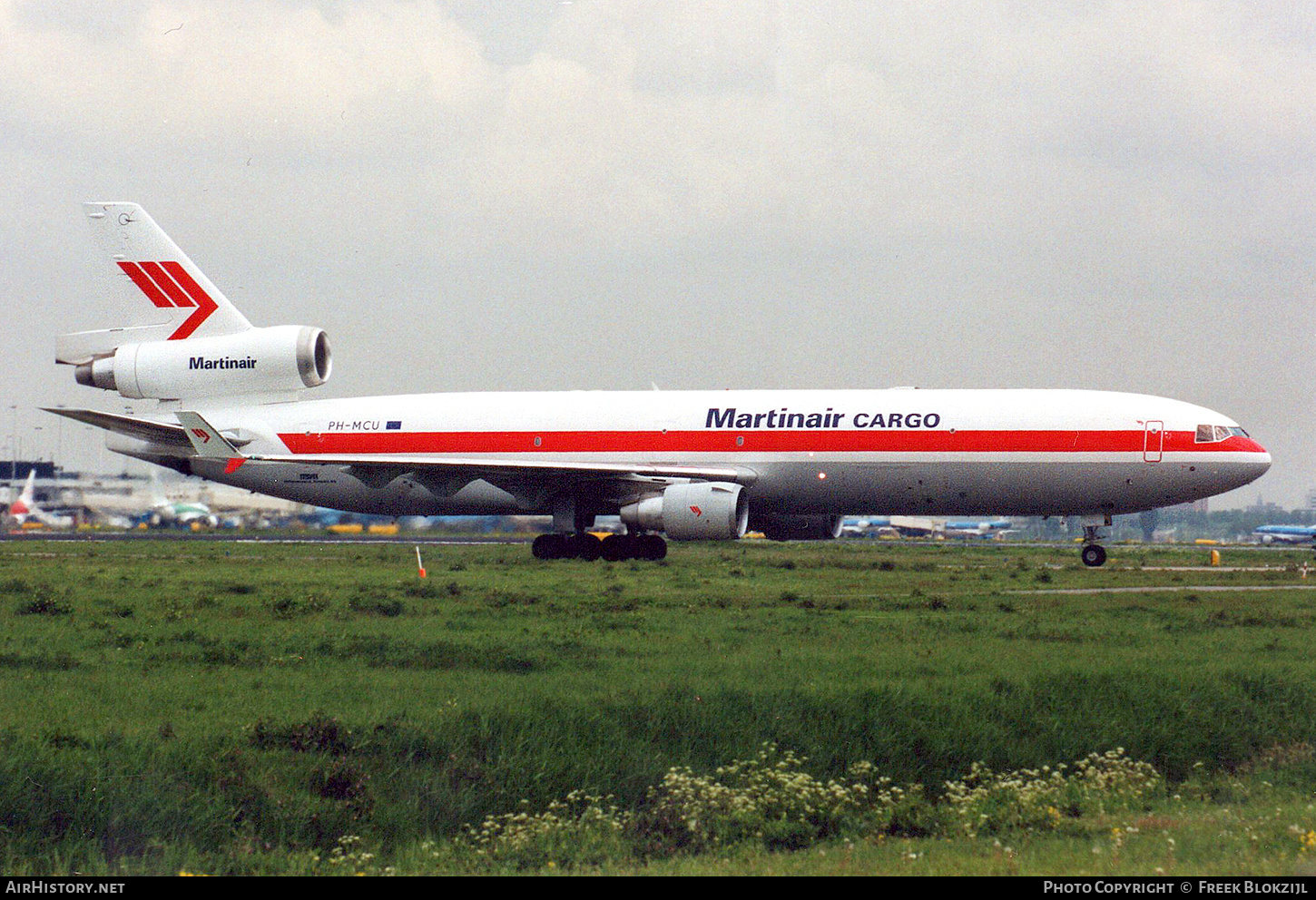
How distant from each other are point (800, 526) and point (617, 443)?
6.17 meters

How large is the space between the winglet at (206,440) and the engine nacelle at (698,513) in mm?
11044

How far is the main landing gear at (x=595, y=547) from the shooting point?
38031 mm

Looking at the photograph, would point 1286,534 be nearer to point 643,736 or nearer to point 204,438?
point 204,438

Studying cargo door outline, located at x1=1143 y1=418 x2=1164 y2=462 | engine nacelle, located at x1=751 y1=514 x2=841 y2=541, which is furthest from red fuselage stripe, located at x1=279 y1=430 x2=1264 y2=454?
engine nacelle, located at x1=751 y1=514 x2=841 y2=541

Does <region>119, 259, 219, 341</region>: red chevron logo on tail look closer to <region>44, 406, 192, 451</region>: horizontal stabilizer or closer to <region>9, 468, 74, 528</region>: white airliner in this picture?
<region>44, 406, 192, 451</region>: horizontal stabilizer

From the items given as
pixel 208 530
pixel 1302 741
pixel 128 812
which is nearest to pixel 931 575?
pixel 1302 741

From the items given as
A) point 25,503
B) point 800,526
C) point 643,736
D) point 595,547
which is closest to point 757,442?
point 800,526

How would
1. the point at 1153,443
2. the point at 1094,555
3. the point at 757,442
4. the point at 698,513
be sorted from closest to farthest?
the point at 698,513 < the point at 1153,443 < the point at 757,442 < the point at 1094,555

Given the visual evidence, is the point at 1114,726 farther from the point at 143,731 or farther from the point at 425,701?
the point at 143,731

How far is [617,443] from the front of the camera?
37469mm

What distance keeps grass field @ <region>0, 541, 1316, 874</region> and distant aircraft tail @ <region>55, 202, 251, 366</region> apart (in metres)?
Answer: 17.9

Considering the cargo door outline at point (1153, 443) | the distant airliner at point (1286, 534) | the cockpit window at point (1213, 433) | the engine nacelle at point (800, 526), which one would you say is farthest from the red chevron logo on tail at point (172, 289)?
the distant airliner at point (1286, 534)

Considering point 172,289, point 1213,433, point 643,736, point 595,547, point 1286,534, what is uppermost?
point 172,289

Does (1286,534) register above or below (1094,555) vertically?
above
